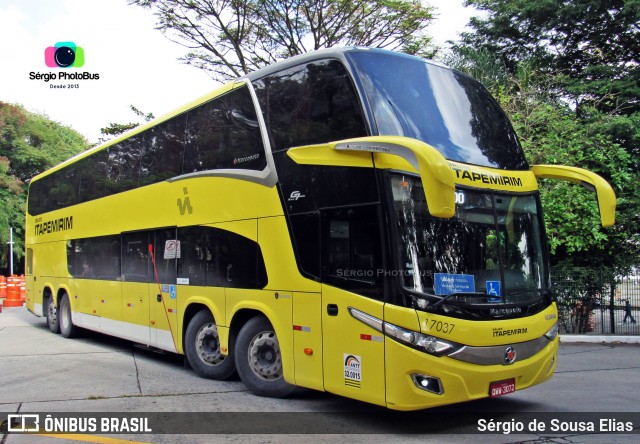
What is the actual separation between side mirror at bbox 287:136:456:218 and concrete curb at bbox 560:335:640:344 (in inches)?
378

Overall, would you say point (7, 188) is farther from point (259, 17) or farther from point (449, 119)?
point (449, 119)

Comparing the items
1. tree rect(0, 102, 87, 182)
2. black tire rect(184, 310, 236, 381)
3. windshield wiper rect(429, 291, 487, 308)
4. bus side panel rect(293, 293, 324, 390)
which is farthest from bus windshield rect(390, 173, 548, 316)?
tree rect(0, 102, 87, 182)

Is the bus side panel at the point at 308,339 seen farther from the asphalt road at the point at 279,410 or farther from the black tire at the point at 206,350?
the black tire at the point at 206,350

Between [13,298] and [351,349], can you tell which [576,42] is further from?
[13,298]

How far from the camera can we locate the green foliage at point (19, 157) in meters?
37.2

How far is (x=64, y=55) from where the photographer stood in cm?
1753

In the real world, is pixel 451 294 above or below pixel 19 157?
below

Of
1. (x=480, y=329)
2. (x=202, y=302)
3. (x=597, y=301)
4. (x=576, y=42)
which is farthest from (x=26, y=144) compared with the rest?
(x=480, y=329)

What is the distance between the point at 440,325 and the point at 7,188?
127ft

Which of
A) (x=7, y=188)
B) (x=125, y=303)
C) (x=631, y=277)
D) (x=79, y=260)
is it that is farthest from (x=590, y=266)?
(x=7, y=188)

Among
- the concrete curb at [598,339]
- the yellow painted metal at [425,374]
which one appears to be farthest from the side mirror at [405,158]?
the concrete curb at [598,339]

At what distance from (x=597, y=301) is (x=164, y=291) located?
10.2 metres

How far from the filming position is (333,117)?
6.60 m

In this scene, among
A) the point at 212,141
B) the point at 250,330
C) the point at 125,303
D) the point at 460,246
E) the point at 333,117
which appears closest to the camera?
the point at 460,246
